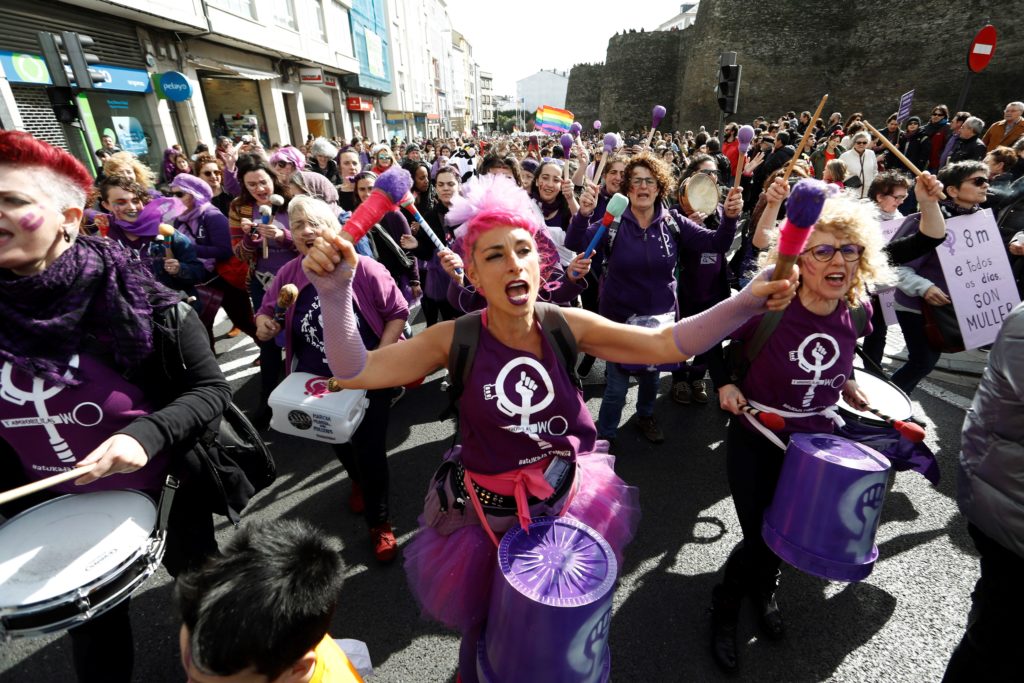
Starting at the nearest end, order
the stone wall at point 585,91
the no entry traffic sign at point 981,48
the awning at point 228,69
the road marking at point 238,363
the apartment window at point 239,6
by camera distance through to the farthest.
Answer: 1. the road marking at point 238,363
2. the no entry traffic sign at point 981,48
3. the apartment window at point 239,6
4. the awning at point 228,69
5. the stone wall at point 585,91

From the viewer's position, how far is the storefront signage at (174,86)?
12430 mm

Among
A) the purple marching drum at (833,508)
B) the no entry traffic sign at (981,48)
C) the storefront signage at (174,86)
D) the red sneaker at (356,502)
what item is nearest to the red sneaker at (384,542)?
the red sneaker at (356,502)

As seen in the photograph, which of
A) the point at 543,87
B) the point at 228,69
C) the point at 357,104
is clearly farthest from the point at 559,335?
the point at 543,87

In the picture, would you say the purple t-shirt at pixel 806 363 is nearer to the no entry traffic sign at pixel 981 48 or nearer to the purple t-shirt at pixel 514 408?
the purple t-shirt at pixel 514 408

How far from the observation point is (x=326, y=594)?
3.83 ft

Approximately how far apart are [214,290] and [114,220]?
2.99 ft

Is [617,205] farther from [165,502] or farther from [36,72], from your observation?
[36,72]

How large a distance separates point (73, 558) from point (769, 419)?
2.50m

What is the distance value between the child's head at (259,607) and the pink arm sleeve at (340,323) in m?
0.54

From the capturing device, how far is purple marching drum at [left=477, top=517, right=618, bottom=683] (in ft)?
4.57

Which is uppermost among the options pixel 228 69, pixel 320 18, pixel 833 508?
pixel 320 18

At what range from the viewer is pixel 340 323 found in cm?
152

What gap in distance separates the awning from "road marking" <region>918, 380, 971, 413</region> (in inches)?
723

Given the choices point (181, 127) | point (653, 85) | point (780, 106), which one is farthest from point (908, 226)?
point (653, 85)
